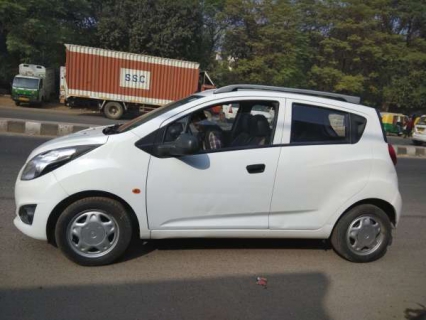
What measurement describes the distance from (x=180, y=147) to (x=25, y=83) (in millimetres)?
24875

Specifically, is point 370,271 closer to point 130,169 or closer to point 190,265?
point 190,265

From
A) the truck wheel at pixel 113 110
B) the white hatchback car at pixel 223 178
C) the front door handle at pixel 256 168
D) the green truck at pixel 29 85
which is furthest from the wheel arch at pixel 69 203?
the green truck at pixel 29 85

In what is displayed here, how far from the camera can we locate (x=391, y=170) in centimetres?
448

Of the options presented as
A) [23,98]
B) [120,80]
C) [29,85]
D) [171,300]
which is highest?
[120,80]

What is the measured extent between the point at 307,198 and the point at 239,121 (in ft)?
3.21

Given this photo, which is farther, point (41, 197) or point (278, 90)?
point (278, 90)

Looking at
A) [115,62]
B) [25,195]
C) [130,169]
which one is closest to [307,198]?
[130,169]

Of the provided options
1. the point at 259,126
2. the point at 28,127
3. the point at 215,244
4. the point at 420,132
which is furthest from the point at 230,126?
the point at 420,132

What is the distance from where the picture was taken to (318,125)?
4.30 m

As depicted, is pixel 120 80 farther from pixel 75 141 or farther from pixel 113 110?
pixel 75 141

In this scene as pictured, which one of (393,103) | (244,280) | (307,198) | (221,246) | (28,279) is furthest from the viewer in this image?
(393,103)

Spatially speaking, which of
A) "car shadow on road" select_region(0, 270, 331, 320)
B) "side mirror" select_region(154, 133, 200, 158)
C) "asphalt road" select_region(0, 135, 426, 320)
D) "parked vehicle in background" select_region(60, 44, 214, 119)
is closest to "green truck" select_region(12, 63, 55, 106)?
"parked vehicle in background" select_region(60, 44, 214, 119)

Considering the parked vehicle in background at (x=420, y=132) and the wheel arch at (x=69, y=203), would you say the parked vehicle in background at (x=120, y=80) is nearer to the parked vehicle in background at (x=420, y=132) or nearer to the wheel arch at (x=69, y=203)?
the parked vehicle in background at (x=420, y=132)

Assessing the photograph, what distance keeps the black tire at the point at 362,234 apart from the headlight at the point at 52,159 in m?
2.45
